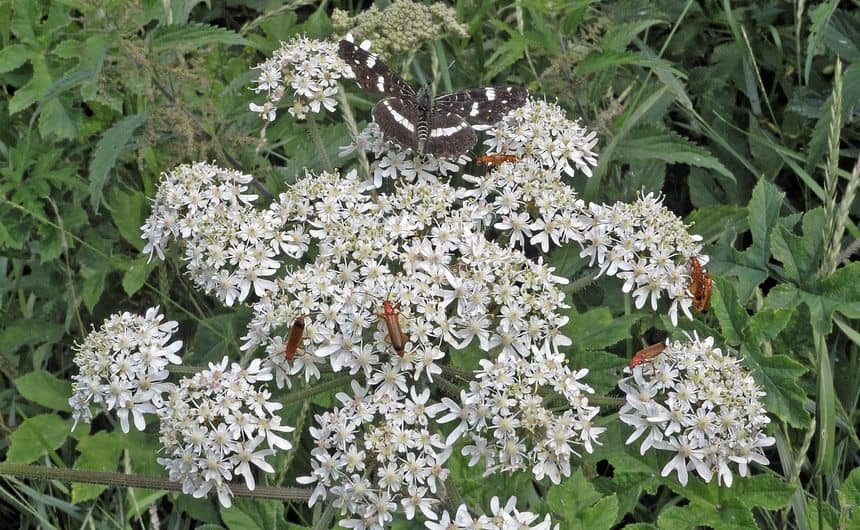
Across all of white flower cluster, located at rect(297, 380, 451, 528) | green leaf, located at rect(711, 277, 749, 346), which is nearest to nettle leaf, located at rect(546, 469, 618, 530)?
white flower cluster, located at rect(297, 380, 451, 528)

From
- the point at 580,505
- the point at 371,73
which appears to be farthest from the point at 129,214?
the point at 580,505

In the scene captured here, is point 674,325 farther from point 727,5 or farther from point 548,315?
point 727,5

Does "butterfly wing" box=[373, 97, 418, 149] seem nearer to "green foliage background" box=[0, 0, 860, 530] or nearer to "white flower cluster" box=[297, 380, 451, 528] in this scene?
"green foliage background" box=[0, 0, 860, 530]

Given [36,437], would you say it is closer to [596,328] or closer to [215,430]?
[215,430]

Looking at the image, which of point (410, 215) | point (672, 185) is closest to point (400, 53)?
point (410, 215)

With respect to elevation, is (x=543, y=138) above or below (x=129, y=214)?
above

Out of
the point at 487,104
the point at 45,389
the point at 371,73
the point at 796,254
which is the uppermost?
the point at 371,73
